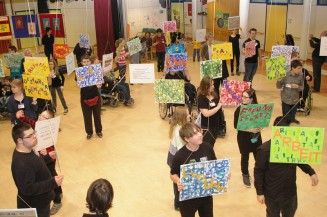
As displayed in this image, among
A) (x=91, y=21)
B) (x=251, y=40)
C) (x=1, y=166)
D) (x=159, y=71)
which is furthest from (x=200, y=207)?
(x=91, y=21)

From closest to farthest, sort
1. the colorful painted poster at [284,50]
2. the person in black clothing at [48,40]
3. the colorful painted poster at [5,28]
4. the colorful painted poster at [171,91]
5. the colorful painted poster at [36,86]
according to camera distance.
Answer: the colorful painted poster at [36,86] → the colorful painted poster at [171,91] → the colorful painted poster at [284,50] → the person in black clothing at [48,40] → the colorful painted poster at [5,28]

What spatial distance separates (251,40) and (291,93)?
2.82 m

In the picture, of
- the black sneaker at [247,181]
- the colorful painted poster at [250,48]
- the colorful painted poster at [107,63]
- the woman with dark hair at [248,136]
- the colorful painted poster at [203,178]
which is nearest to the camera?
the colorful painted poster at [203,178]

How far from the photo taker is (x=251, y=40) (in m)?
9.07

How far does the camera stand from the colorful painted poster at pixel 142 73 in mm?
7176

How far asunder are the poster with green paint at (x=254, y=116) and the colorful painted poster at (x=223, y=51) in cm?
338

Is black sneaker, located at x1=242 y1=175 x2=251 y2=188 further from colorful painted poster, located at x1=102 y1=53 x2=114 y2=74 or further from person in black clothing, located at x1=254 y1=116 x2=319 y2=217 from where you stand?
colorful painted poster, located at x1=102 y1=53 x2=114 y2=74

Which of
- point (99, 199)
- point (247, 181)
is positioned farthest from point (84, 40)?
point (99, 199)

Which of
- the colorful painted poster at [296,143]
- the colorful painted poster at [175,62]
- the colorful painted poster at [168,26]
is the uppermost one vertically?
the colorful painted poster at [168,26]

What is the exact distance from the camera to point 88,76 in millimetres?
6453

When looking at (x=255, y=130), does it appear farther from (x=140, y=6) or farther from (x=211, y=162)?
(x=140, y=6)

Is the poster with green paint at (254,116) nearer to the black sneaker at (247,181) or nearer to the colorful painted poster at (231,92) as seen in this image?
the colorful painted poster at (231,92)

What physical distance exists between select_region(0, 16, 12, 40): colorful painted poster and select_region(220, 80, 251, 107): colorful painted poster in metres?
10.1

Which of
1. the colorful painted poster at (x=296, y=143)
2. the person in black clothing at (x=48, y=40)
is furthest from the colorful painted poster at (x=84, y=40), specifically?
the colorful painted poster at (x=296, y=143)
